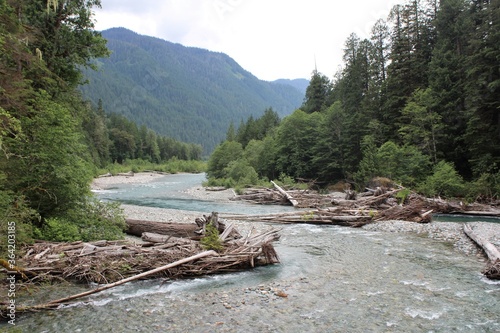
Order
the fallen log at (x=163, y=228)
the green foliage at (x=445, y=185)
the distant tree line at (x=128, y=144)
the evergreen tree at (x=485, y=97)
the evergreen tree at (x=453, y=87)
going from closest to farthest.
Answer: the fallen log at (x=163, y=228) < the evergreen tree at (x=485, y=97) < the green foliage at (x=445, y=185) < the evergreen tree at (x=453, y=87) < the distant tree line at (x=128, y=144)

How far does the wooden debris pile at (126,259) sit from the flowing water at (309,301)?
0.38 metres

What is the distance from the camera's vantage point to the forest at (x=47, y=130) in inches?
378

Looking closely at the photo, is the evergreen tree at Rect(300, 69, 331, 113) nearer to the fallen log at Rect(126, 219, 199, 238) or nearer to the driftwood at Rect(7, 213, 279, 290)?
the fallen log at Rect(126, 219, 199, 238)

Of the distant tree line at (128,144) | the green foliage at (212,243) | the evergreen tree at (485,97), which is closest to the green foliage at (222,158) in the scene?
the evergreen tree at (485,97)

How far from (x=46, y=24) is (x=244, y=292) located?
611 inches

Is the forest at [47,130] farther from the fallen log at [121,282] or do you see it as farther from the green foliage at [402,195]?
the green foliage at [402,195]

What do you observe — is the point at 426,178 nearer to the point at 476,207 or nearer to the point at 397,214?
the point at 476,207

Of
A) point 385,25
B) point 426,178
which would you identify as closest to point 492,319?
point 426,178

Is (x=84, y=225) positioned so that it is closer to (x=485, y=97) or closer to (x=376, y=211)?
(x=376, y=211)

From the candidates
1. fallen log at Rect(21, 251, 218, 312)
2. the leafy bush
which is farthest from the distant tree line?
fallen log at Rect(21, 251, 218, 312)

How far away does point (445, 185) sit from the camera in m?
27.2

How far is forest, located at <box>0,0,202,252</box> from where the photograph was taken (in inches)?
378

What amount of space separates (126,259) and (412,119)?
32814 millimetres

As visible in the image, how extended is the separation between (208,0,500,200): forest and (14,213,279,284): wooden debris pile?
2239cm
